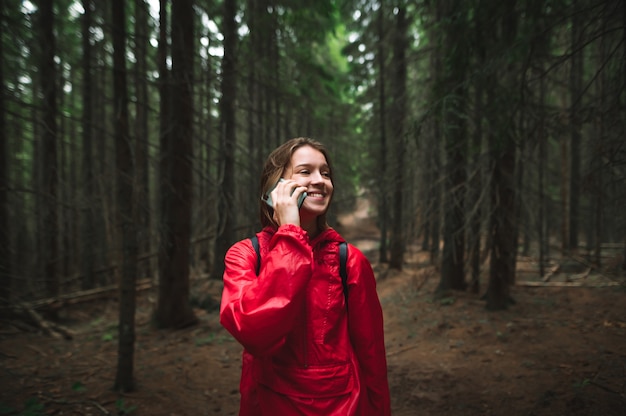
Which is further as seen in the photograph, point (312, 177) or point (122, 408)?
point (122, 408)

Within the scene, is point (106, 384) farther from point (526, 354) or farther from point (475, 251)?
point (475, 251)

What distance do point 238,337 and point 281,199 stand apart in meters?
0.62

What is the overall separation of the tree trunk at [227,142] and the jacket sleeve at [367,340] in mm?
3950

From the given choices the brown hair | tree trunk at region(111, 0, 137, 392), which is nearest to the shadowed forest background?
tree trunk at region(111, 0, 137, 392)

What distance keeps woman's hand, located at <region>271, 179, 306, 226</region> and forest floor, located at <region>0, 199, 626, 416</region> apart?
9.91ft

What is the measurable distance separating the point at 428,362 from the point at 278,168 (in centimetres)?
540

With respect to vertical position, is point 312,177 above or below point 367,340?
above

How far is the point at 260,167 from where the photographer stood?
7312 millimetres

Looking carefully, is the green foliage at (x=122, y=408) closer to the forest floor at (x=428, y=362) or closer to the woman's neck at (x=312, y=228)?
the forest floor at (x=428, y=362)

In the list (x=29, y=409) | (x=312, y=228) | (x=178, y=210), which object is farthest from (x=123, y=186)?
(x=312, y=228)

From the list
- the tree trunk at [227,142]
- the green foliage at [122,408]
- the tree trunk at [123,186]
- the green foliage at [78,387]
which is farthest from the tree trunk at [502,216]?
the green foliage at [78,387]

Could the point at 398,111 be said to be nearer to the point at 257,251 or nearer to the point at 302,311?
the point at 257,251

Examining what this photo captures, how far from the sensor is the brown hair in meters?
1.84

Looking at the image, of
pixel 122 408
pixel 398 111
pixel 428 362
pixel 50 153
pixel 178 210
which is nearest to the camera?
pixel 122 408
